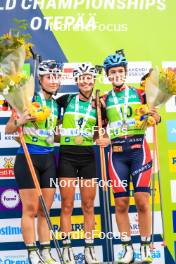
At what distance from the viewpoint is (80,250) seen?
4.98 metres

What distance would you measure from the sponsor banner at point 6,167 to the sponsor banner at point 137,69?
1.38m

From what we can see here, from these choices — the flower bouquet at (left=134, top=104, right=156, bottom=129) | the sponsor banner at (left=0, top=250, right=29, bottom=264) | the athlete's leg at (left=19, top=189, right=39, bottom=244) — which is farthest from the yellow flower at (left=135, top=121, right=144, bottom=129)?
the sponsor banner at (left=0, top=250, right=29, bottom=264)

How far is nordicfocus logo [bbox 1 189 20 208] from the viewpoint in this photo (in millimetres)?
4938

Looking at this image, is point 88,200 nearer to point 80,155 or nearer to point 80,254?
point 80,155

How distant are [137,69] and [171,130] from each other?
67 centimetres

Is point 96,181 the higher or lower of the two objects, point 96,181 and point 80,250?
the higher

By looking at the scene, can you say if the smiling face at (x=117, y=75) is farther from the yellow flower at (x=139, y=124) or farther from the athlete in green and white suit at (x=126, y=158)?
the yellow flower at (x=139, y=124)

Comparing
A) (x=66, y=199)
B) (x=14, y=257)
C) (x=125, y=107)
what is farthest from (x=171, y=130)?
(x=14, y=257)

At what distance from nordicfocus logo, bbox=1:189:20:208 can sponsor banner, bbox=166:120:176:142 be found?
156 cm

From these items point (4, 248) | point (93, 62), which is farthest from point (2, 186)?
point (93, 62)

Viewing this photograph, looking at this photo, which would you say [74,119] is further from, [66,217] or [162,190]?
[162,190]

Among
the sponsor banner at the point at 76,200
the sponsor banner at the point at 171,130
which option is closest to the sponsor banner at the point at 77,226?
the sponsor banner at the point at 76,200

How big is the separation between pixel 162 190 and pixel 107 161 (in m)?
0.60

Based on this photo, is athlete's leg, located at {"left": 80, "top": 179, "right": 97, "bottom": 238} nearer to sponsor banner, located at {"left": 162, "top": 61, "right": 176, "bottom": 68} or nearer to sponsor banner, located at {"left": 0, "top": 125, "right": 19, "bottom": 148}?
sponsor banner, located at {"left": 0, "top": 125, "right": 19, "bottom": 148}
